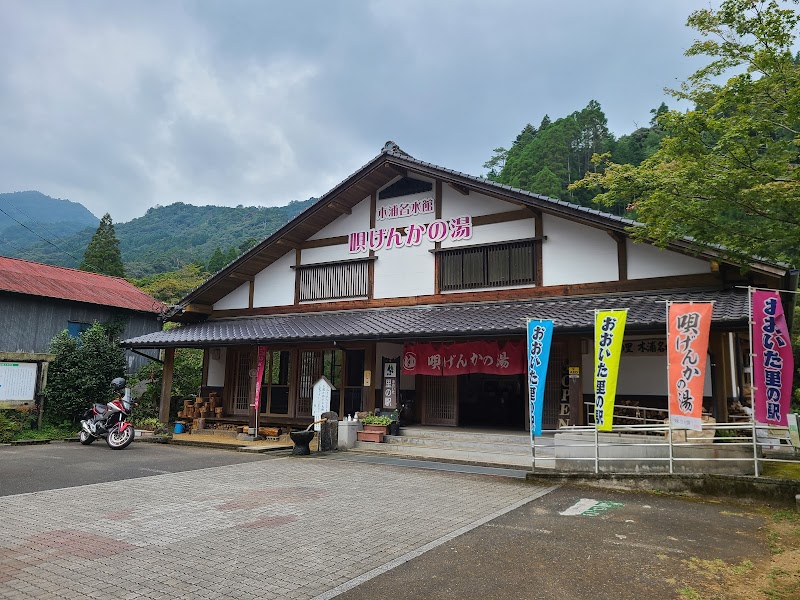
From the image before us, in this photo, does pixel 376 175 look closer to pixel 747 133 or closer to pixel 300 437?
pixel 300 437

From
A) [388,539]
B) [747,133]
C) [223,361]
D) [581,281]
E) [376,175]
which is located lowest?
[388,539]

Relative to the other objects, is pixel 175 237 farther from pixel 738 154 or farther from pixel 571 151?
pixel 738 154

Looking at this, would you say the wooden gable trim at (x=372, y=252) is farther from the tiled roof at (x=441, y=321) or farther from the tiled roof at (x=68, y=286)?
the tiled roof at (x=68, y=286)

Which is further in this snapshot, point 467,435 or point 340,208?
point 340,208

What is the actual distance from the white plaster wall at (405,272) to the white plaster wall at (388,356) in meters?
1.44

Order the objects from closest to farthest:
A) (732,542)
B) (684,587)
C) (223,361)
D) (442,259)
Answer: (684,587), (732,542), (442,259), (223,361)

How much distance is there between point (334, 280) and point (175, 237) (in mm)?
73116

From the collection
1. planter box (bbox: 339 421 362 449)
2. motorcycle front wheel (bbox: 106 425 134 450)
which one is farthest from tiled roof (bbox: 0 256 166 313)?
planter box (bbox: 339 421 362 449)

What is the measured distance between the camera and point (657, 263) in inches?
471

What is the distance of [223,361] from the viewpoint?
57.9 feet

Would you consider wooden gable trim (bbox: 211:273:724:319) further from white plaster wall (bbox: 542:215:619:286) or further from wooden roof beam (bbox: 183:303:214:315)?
wooden roof beam (bbox: 183:303:214:315)

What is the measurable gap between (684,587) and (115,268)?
48144 mm

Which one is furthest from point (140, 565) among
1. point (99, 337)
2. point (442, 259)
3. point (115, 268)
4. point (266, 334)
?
point (115, 268)

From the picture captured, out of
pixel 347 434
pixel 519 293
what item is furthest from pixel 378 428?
pixel 519 293
